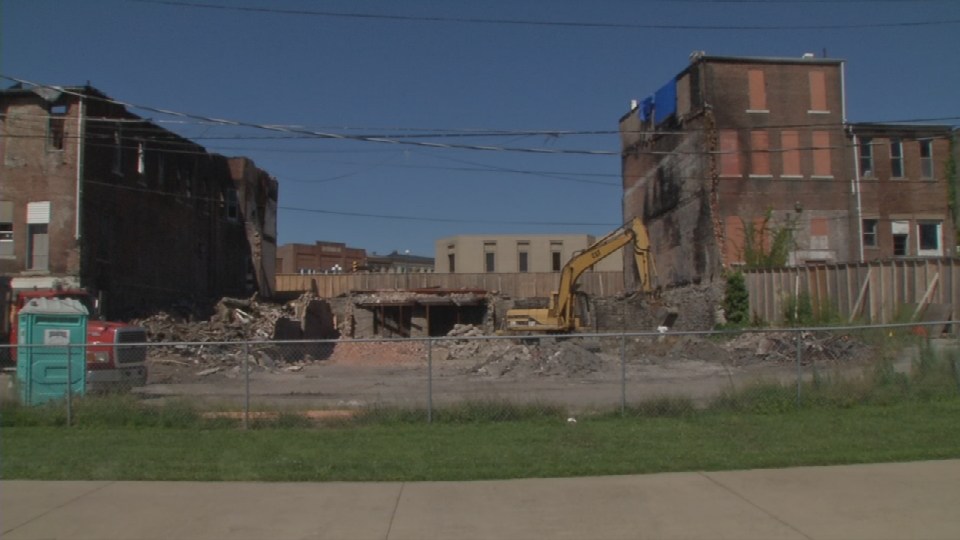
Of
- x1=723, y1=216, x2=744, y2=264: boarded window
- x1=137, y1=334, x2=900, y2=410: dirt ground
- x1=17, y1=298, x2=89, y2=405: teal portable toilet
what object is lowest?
x1=137, y1=334, x2=900, y2=410: dirt ground

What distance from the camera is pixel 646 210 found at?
1892 inches

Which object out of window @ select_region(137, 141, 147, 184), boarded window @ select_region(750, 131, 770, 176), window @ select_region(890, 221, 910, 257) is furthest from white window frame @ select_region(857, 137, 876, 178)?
window @ select_region(137, 141, 147, 184)

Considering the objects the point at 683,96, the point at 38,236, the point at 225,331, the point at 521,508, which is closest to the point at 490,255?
the point at 683,96

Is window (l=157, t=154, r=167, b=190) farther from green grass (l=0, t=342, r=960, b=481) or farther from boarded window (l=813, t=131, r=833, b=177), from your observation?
boarded window (l=813, t=131, r=833, b=177)

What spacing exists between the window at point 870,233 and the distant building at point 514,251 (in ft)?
129

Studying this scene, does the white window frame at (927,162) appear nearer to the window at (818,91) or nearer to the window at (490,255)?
the window at (818,91)

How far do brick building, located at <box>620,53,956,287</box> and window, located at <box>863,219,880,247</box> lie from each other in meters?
0.13

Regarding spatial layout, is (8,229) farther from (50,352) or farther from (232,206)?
(50,352)

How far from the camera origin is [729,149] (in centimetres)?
3950

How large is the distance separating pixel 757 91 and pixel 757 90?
0.05m

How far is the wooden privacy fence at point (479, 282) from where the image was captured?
5525 centimetres

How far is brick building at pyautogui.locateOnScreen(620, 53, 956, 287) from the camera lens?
129 feet

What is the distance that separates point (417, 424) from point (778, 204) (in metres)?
30.8

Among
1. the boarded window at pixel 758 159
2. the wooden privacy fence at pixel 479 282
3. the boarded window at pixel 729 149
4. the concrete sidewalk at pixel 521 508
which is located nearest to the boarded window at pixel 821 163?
the boarded window at pixel 758 159
